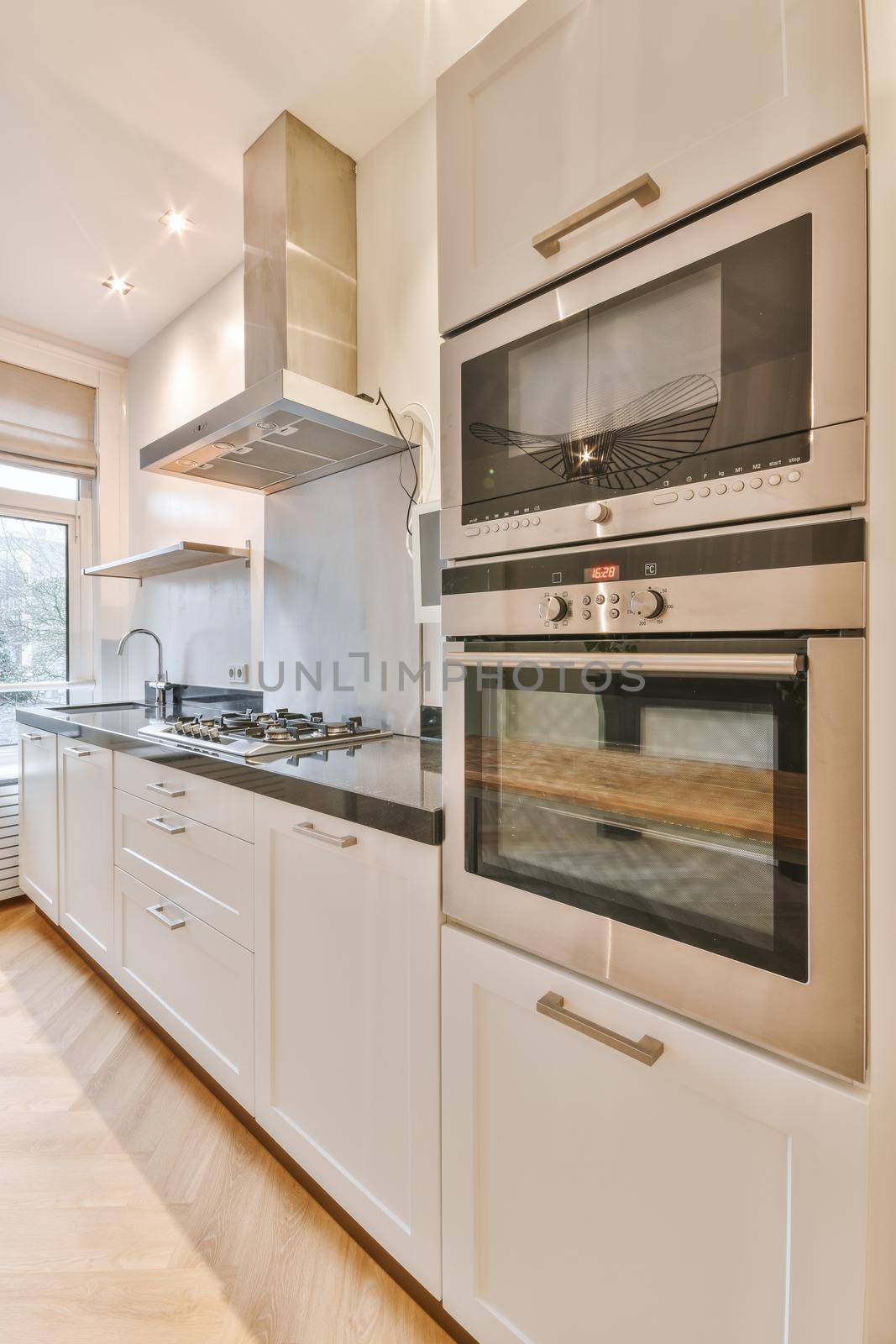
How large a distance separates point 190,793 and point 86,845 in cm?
96

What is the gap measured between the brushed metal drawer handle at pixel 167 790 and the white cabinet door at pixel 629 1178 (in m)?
0.98

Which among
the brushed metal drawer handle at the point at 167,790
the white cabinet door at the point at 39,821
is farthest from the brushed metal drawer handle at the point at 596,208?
the white cabinet door at the point at 39,821

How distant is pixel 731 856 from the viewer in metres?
0.76

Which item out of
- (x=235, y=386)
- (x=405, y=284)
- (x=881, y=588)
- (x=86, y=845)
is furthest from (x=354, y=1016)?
(x=235, y=386)

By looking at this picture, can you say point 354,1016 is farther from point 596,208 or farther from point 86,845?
point 86,845

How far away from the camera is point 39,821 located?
2.76 meters

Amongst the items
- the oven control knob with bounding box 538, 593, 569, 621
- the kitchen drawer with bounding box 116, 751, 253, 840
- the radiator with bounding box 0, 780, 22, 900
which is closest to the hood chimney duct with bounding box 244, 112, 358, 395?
the kitchen drawer with bounding box 116, 751, 253, 840

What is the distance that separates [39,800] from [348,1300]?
225 centimetres

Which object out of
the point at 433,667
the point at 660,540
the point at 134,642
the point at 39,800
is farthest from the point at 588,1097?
the point at 134,642

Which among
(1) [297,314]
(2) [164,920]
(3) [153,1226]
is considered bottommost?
(3) [153,1226]

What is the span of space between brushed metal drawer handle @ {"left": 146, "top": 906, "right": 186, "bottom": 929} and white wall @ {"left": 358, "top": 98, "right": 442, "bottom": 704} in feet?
2.94

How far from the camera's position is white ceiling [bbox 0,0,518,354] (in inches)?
64.0

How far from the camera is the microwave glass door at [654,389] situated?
0.70 metres

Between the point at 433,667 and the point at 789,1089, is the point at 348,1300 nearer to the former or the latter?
the point at 789,1089
